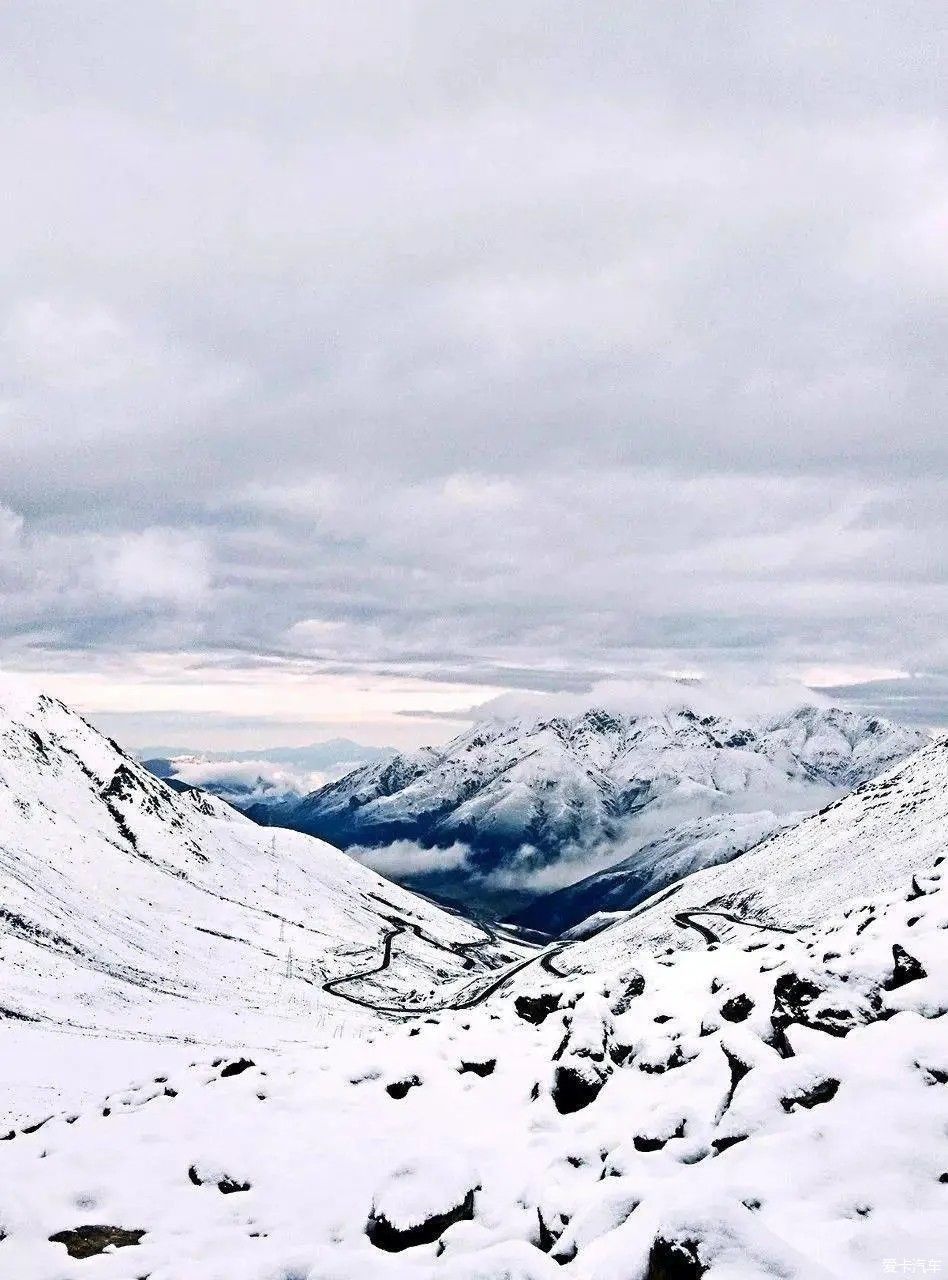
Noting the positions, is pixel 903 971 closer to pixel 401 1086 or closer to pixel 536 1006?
pixel 401 1086

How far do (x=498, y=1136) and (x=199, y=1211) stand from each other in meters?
9.70

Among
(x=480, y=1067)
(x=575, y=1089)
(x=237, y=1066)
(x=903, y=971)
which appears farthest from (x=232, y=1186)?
(x=903, y=971)

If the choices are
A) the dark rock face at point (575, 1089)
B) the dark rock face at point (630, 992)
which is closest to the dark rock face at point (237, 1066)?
the dark rock face at point (575, 1089)

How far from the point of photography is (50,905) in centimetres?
18175

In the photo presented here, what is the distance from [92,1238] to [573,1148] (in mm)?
13370

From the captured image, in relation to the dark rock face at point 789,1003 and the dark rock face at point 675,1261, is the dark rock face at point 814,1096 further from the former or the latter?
the dark rock face at point 675,1261

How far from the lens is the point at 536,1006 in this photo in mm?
45062

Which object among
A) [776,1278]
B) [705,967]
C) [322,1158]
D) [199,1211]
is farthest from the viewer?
[705,967]

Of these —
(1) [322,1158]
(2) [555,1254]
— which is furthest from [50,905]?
(2) [555,1254]

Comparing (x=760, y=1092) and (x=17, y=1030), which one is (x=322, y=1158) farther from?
(x=17, y=1030)

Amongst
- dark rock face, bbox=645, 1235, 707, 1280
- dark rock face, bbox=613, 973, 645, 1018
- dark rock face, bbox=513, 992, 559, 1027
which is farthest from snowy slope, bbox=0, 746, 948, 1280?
dark rock face, bbox=513, 992, 559, 1027

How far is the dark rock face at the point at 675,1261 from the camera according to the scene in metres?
12.3

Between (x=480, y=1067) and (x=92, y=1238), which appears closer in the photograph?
(x=92, y=1238)

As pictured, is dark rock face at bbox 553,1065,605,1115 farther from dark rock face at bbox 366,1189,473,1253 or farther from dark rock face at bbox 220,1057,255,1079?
dark rock face at bbox 220,1057,255,1079
